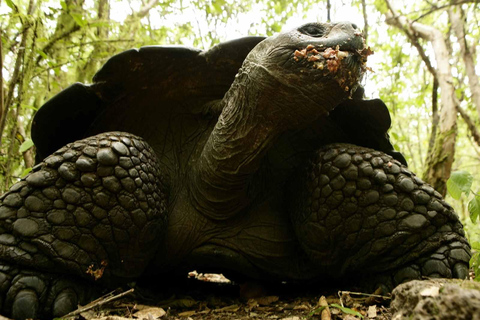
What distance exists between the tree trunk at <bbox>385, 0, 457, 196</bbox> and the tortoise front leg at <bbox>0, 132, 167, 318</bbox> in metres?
3.42

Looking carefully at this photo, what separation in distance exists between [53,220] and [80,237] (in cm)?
15

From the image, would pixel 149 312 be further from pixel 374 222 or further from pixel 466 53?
pixel 466 53

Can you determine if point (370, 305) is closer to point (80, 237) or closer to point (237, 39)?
point (80, 237)

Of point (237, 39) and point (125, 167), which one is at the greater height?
point (237, 39)

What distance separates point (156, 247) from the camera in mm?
2117

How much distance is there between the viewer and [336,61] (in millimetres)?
1584

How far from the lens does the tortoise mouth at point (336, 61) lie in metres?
1.59

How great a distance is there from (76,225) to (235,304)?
1.02 metres

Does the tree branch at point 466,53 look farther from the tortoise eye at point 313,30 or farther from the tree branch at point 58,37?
the tree branch at point 58,37

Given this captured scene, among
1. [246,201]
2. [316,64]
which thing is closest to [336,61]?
[316,64]

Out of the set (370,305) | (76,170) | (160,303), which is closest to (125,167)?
(76,170)

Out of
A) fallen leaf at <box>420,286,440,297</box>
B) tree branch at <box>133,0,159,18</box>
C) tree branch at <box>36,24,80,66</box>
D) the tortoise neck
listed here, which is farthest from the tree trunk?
tree branch at <box>36,24,80,66</box>

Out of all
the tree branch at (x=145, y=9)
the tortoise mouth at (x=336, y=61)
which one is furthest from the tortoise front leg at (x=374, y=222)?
the tree branch at (x=145, y=9)

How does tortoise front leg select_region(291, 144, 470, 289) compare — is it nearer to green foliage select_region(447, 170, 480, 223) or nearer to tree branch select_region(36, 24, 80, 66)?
green foliage select_region(447, 170, 480, 223)
